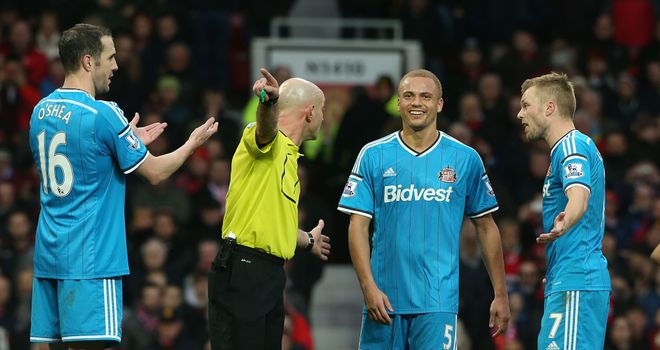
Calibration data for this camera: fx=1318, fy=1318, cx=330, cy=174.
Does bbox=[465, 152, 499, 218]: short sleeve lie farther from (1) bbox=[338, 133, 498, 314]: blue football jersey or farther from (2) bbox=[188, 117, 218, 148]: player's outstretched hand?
(2) bbox=[188, 117, 218, 148]: player's outstretched hand

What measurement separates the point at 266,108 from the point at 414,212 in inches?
48.4

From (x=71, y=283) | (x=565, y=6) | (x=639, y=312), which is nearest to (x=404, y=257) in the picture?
(x=71, y=283)

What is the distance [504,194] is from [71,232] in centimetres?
774

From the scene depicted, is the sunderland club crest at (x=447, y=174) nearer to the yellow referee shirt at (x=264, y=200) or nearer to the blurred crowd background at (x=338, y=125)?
the yellow referee shirt at (x=264, y=200)

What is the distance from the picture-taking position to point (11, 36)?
16047 millimetres

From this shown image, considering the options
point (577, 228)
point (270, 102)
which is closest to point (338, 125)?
point (577, 228)

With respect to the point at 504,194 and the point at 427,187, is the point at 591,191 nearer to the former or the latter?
the point at 427,187

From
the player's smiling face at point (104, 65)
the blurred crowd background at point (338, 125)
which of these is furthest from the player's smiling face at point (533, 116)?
the blurred crowd background at point (338, 125)

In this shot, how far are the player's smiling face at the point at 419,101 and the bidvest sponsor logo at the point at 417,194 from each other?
0.35 m

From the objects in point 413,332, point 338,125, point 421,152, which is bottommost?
point 413,332

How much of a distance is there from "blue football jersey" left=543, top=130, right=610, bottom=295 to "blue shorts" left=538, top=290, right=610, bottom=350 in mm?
55

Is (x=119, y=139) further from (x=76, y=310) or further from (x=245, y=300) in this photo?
(x=245, y=300)

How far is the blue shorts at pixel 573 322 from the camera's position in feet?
23.6

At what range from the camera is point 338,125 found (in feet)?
48.3
